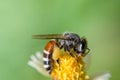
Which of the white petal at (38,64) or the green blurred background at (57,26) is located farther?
the green blurred background at (57,26)

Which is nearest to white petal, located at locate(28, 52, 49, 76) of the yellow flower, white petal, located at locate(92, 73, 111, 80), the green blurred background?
the yellow flower

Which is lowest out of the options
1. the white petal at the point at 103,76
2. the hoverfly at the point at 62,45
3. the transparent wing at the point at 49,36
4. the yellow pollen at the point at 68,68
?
the white petal at the point at 103,76

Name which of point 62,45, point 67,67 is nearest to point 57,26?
point 62,45

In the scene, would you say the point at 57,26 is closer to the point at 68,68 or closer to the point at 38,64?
the point at 38,64

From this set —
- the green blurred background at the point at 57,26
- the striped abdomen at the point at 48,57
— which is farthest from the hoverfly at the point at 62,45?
the green blurred background at the point at 57,26

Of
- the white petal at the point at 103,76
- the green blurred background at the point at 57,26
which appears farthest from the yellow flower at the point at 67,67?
the green blurred background at the point at 57,26

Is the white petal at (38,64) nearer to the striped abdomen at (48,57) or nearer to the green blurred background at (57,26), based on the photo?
the striped abdomen at (48,57)

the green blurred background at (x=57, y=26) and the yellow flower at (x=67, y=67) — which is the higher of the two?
the green blurred background at (x=57, y=26)
